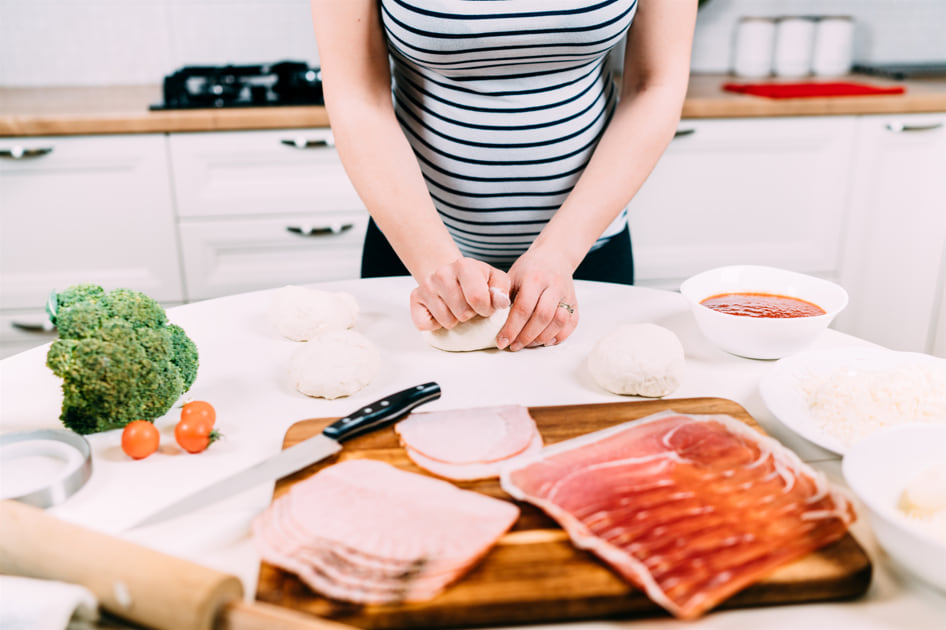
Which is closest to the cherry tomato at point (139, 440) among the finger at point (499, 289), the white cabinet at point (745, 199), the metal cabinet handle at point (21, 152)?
the finger at point (499, 289)

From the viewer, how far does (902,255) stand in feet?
7.29

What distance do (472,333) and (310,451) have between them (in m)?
0.29

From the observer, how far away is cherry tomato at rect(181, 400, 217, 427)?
70 centimetres

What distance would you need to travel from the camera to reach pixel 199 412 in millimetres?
706

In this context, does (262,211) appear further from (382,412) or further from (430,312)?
A: (382,412)

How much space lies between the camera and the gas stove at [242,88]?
1.93 meters

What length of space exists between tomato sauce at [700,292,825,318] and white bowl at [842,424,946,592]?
0.31 m

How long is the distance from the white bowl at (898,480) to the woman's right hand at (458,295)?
413 millimetres

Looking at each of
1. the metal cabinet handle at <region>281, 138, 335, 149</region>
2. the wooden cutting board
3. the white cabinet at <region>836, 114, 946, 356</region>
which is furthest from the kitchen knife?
the white cabinet at <region>836, 114, 946, 356</region>

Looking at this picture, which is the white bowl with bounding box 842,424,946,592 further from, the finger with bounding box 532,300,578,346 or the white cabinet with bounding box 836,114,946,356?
the white cabinet with bounding box 836,114,946,356

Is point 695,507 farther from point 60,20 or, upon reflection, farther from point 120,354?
point 60,20

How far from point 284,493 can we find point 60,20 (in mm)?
2300

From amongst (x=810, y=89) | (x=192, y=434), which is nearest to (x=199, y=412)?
(x=192, y=434)

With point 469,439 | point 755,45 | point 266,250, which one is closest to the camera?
point 469,439
